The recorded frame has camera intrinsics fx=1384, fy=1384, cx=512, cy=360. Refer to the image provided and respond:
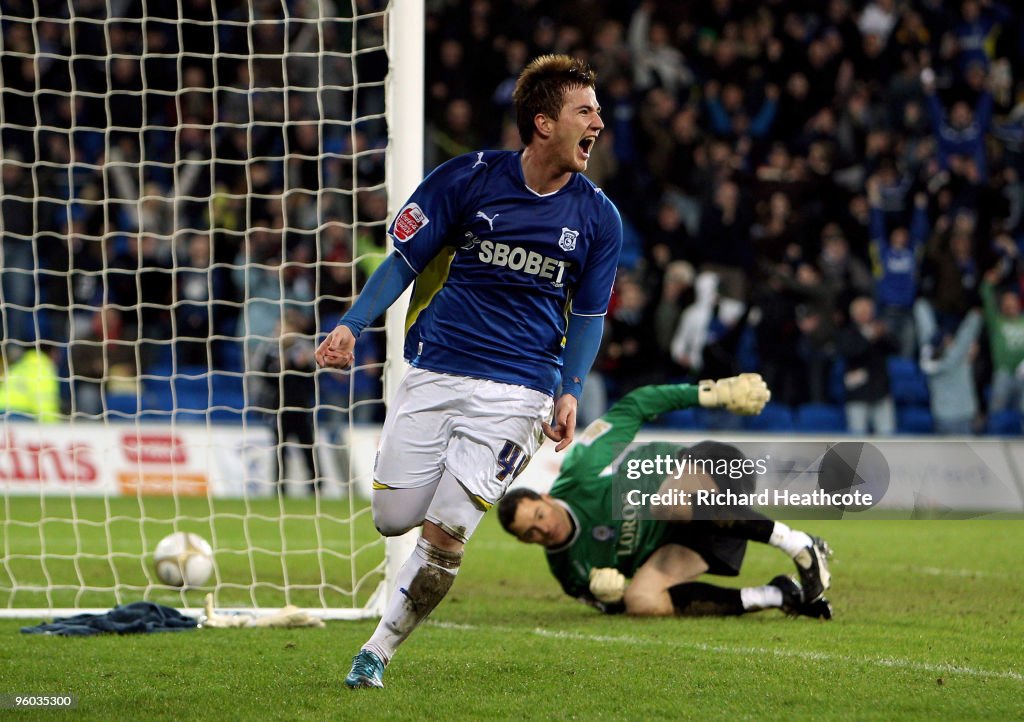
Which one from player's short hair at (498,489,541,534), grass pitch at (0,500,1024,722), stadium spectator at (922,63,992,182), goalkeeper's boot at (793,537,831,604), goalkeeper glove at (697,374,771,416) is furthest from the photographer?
stadium spectator at (922,63,992,182)

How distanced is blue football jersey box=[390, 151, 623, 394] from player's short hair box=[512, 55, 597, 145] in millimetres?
207

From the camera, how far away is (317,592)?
8.55m

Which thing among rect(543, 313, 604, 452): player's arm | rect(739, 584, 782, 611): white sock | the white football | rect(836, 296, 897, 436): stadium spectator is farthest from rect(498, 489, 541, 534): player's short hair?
rect(836, 296, 897, 436): stadium spectator

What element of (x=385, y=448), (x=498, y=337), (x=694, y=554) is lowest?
(x=694, y=554)

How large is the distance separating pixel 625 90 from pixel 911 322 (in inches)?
191

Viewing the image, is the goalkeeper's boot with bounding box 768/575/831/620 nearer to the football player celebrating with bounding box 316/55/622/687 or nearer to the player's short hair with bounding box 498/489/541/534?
the player's short hair with bounding box 498/489/541/534

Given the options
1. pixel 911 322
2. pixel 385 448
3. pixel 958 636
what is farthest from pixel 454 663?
pixel 911 322

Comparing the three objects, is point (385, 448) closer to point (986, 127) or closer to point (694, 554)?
point (694, 554)

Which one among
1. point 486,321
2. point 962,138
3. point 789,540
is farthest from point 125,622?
point 962,138

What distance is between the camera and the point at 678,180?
17.9 metres

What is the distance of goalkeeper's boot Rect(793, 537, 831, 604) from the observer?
706 centimetres

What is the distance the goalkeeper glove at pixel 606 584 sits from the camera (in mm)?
7215

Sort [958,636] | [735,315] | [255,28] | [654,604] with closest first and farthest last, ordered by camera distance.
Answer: [958,636] → [654,604] → [735,315] → [255,28]

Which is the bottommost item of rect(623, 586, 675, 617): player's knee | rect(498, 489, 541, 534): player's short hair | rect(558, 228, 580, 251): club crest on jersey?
rect(623, 586, 675, 617): player's knee
